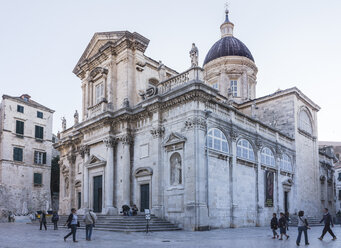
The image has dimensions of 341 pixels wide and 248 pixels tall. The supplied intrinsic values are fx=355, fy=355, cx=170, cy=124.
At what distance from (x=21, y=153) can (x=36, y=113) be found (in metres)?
5.45

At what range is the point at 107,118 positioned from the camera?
26.6m

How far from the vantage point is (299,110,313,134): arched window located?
3459cm

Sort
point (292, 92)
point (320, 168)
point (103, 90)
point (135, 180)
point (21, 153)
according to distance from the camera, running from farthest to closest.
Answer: point (21, 153) < point (320, 168) < point (292, 92) < point (103, 90) < point (135, 180)

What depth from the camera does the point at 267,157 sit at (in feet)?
93.9

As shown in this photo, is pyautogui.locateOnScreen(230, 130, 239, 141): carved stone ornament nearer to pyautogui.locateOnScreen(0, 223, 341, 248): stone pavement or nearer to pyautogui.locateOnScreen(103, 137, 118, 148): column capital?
pyautogui.locateOnScreen(0, 223, 341, 248): stone pavement

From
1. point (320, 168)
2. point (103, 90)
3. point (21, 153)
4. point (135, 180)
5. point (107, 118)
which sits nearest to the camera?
point (135, 180)

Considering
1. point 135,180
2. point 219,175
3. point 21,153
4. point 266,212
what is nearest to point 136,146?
point 135,180

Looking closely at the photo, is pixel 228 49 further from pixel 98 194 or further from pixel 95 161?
pixel 98 194

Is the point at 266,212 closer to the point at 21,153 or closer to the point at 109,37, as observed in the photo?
the point at 109,37

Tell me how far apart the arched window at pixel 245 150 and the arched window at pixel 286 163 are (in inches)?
217

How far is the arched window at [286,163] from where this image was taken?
30688 millimetres

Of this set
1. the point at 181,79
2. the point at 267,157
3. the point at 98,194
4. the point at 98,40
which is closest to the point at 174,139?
the point at 181,79

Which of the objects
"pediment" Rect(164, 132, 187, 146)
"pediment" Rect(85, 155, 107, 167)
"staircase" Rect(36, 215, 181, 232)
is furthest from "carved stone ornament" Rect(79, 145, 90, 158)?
"pediment" Rect(164, 132, 187, 146)

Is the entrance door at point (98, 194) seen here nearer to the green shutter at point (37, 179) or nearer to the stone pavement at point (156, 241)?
the stone pavement at point (156, 241)
